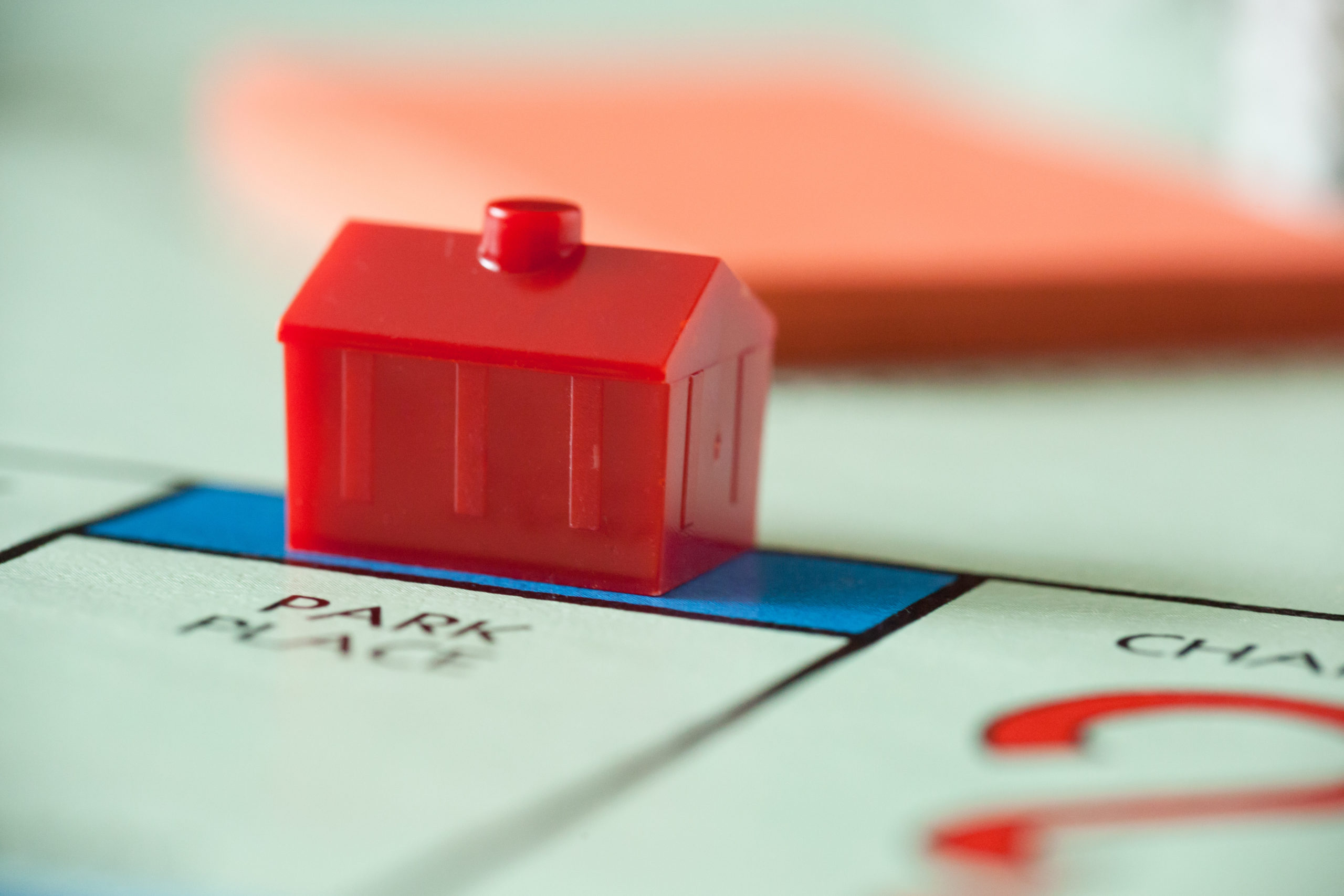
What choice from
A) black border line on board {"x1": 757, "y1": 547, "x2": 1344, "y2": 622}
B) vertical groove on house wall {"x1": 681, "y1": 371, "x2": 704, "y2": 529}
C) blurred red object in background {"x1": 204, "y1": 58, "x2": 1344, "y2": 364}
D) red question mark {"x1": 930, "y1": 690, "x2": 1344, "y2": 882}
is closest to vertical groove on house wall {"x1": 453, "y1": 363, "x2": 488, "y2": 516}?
vertical groove on house wall {"x1": 681, "y1": 371, "x2": 704, "y2": 529}

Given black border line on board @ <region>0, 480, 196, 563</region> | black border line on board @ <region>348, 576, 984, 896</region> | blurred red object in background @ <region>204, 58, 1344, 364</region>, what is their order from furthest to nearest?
1. blurred red object in background @ <region>204, 58, 1344, 364</region>
2. black border line on board @ <region>0, 480, 196, 563</region>
3. black border line on board @ <region>348, 576, 984, 896</region>

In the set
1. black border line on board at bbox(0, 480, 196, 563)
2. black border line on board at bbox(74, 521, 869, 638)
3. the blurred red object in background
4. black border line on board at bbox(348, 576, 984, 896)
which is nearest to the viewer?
black border line on board at bbox(348, 576, 984, 896)

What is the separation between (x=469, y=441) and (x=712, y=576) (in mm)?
231

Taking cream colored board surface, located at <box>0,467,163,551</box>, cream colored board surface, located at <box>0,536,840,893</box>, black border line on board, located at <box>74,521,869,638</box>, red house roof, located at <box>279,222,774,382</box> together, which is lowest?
cream colored board surface, located at <box>0,467,163,551</box>

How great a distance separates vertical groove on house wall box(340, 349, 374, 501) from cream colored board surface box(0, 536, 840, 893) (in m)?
0.08

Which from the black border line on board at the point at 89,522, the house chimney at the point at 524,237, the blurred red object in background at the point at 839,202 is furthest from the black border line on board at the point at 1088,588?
the blurred red object in background at the point at 839,202

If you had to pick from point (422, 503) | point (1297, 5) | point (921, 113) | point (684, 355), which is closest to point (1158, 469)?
point (684, 355)

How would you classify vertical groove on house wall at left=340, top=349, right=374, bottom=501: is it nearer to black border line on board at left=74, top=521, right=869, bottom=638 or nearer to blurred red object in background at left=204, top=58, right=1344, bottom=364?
black border line on board at left=74, top=521, right=869, bottom=638

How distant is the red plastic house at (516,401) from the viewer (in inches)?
44.9

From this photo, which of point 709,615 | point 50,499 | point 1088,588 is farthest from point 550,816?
point 50,499

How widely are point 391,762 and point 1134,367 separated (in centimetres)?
159

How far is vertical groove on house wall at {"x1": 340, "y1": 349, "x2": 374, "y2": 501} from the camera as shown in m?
1.19

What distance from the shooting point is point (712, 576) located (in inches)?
49.1

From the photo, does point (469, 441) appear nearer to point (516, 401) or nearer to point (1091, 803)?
point (516, 401)
